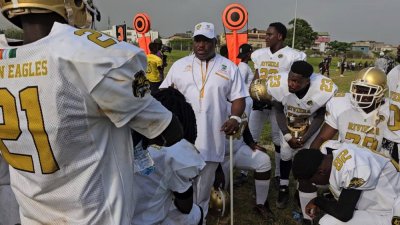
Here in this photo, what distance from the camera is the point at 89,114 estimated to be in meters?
1.56

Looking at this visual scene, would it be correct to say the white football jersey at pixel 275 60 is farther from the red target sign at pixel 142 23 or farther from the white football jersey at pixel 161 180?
the red target sign at pixel 142 23

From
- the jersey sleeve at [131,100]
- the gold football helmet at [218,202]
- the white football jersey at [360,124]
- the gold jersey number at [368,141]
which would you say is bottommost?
the gold football helmet at [218,202]

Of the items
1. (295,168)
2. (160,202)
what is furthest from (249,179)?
(160,202)

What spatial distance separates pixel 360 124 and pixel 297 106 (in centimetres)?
106

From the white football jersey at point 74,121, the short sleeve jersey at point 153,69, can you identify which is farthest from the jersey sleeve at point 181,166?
the short sleeve jersey at point 153,69

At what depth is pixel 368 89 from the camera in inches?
148

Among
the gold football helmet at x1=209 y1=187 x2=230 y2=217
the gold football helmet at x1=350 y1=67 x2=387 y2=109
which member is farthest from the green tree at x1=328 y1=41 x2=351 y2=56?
the gold football helmet at x1=209 y1=187 x2=230 y2=217

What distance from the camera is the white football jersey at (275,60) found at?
599 centimetres

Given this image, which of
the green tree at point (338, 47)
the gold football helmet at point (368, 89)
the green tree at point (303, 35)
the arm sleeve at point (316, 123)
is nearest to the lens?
the gold football helmet at point (368, 89)

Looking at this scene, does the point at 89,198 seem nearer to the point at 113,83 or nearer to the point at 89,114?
the point at 89,114

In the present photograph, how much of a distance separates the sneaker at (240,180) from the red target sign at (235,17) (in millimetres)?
3037

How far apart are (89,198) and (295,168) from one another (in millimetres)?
1936

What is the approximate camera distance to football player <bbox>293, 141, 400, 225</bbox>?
9.59 ft

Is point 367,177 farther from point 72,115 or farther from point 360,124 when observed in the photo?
point 72,115
